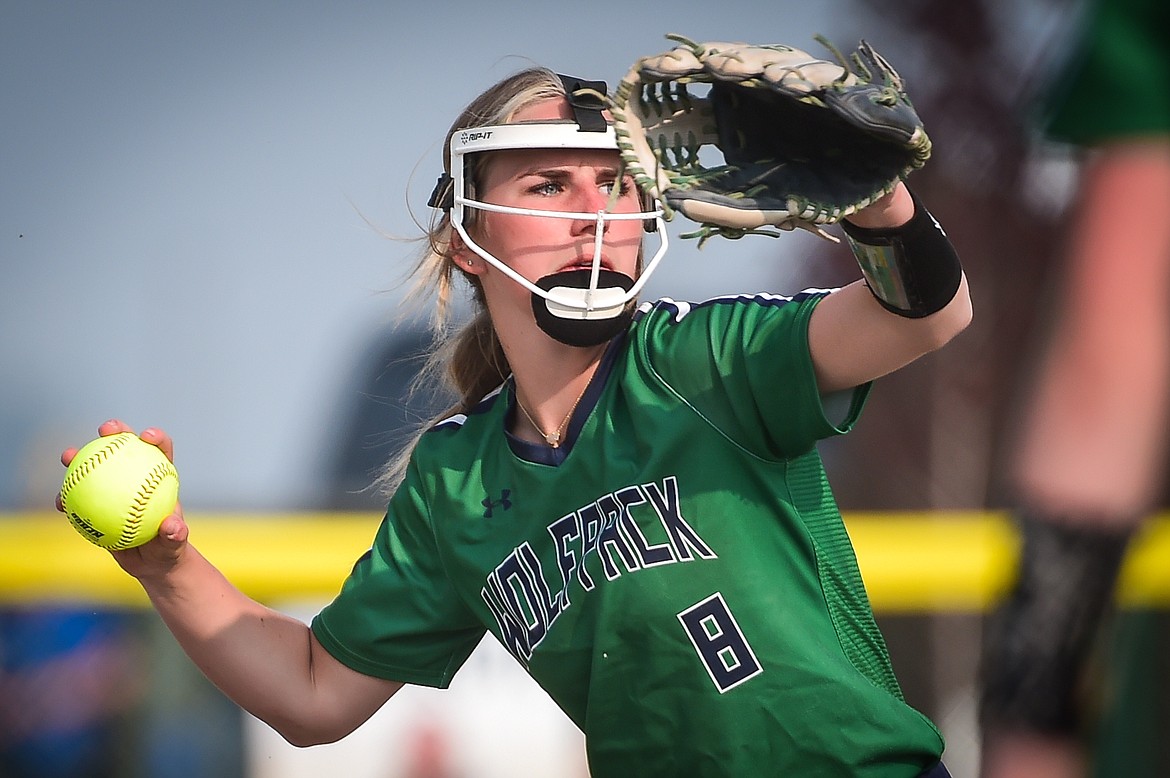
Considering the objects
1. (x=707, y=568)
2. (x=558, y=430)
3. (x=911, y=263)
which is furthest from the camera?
(x=558, y=430)

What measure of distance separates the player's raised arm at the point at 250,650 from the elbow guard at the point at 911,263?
55.1 inches

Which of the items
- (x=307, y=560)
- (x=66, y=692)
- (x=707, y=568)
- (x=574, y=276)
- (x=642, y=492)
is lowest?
(x=66, y=692)

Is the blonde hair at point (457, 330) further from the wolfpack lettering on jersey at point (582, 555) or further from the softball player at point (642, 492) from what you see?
the wolfpack lettering on jersey at point (582, 555)

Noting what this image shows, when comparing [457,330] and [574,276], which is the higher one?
[574,276]

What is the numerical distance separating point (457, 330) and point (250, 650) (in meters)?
0.77

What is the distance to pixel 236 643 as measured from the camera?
2701mm

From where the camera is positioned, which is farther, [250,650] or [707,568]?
[250,650]

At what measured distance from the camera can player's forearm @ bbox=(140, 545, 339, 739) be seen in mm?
2672

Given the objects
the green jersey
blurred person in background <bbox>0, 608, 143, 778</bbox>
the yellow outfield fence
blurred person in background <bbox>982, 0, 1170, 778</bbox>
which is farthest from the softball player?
blurred person in background <bbox>0, 608, 143, 778</bbox>

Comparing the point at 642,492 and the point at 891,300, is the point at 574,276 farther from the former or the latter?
the point at 891,300

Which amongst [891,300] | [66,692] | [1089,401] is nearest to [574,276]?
[891,300]

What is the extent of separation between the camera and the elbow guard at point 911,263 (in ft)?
6.01

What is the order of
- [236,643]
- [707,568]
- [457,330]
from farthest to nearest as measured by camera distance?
[457,330] → [236,643] → [707,568]

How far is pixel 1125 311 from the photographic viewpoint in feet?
3.39
